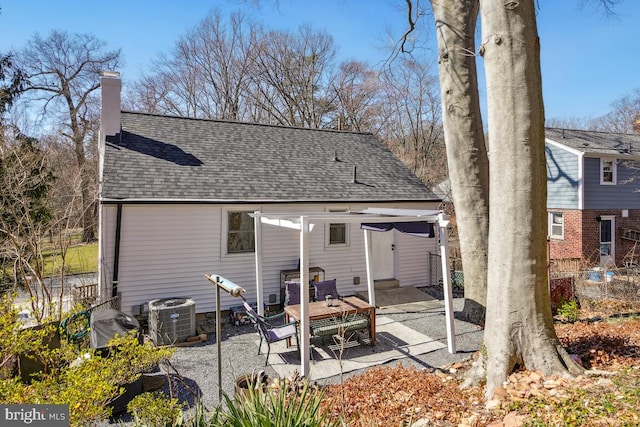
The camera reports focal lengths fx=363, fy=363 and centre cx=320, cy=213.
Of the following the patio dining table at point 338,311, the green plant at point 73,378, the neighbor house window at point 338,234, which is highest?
the neighbor house window at point 338,234

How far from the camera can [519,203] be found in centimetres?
445

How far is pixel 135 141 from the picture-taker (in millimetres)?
10227

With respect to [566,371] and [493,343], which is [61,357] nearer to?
[493,343]

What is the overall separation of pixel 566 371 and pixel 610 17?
8981 millimetres

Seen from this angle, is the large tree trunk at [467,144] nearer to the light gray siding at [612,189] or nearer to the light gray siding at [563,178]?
the light gray siding at [563,178]

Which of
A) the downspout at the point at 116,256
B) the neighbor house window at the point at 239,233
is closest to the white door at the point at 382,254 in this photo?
the neighbor house window at the point at 239,233

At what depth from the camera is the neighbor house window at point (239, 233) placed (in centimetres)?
941

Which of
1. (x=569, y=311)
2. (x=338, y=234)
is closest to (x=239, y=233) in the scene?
(x=338, y=234)

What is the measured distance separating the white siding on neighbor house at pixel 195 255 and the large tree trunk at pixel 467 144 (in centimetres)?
334

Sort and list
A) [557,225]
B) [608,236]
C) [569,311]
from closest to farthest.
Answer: [569,311], [608,236], [557,225]

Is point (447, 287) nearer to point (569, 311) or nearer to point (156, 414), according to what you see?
point (569, 311)

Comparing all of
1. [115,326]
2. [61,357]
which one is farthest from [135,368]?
[115,326]

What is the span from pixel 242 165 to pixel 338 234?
138 inches

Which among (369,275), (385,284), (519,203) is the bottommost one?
(385,284)
